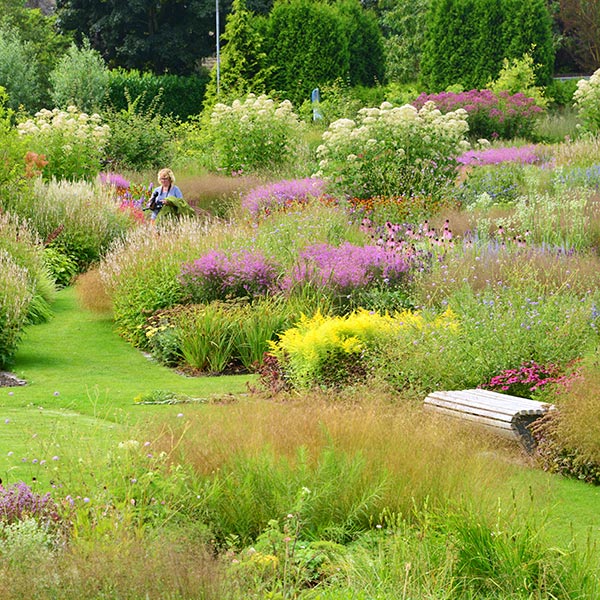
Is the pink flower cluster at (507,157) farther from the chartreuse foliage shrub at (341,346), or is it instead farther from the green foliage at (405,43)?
the green foliage at (405,43)

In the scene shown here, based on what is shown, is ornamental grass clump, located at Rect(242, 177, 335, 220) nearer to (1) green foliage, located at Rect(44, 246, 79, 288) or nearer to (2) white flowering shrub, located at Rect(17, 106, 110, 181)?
(1) green foliage, located at Rect(44, 246, 79, 288)

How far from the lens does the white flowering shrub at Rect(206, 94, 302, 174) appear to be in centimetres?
2089

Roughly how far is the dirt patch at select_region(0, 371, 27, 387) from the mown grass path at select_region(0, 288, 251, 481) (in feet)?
0.30

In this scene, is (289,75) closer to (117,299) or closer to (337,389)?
(117,299)

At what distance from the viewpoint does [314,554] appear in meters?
4.66

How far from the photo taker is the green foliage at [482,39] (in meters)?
34.1

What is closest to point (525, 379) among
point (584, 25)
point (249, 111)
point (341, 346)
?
point (341, 346)

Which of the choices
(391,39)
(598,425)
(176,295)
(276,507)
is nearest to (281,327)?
(176,295)

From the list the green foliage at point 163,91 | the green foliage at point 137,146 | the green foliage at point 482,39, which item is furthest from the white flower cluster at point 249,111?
the green foliage at point 482,39

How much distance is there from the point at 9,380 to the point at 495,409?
4.69 m

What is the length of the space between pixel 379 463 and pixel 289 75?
31267 millimetres

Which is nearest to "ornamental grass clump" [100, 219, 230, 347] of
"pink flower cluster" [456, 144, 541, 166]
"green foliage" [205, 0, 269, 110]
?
"pink flower cluster" [456, 144, 541, 166]

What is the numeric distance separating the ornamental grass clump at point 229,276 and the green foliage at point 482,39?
79.4 feet

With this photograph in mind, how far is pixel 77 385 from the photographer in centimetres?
945
